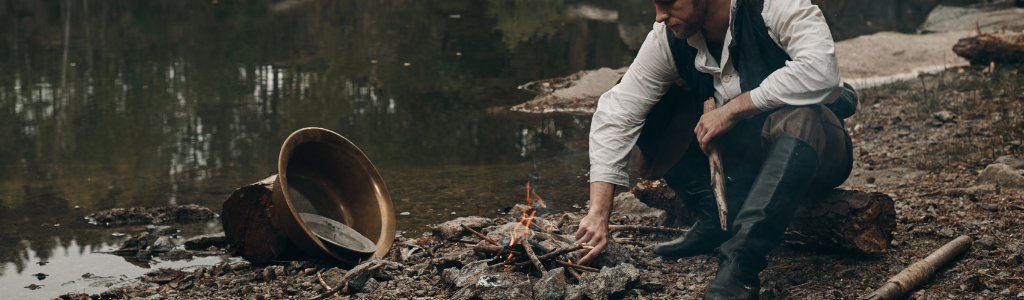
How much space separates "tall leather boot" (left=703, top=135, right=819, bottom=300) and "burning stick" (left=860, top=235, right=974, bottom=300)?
40cm

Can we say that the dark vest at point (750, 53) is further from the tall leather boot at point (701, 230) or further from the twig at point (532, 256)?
the twig at point (532, 256)

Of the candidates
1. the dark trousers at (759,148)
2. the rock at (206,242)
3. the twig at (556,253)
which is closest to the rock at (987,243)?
the dark trousers at (759,148)

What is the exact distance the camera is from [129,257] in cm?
410

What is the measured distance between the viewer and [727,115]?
278 cm

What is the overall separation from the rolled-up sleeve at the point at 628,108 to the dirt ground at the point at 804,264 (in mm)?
413

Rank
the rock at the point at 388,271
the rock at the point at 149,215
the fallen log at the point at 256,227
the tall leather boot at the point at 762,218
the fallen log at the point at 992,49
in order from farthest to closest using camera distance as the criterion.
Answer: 1. the fallen log at the point at 992,49
2. the rock at the point at 149,215
3. the fallen log at the point at 256,227
4. the rock at the point at 388,271
5. the tall leather boot at the point at 762,218

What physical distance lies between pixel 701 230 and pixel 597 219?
64cm

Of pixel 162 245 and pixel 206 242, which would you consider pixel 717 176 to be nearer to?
pixel 206 242

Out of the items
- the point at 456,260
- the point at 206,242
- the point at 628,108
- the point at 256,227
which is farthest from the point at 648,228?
the point at 206,242

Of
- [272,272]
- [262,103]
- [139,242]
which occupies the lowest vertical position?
[262,103]

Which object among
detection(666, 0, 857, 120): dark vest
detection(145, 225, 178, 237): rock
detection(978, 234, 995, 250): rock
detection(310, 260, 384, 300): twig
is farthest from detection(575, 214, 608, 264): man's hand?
detection(145, 225, 178, 237): rock

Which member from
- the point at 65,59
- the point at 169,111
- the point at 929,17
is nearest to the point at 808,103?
the point at 169,111

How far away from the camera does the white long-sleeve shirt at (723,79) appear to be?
265 cm

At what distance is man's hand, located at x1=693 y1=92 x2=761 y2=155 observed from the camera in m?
2.76
